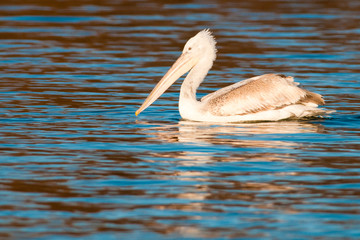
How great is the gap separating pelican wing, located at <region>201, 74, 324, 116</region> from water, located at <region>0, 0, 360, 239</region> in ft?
0.76

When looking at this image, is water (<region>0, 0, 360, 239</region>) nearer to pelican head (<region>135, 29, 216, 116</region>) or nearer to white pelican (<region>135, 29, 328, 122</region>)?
white pelican (<region>135, 29, 328, 122</region>)

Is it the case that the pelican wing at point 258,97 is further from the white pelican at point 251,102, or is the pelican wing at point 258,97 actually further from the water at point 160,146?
the water at point 160,146

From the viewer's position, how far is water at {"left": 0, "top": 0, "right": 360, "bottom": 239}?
6082mm

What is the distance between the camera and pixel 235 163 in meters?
7.94

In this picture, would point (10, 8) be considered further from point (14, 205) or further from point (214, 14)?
point (14, 205)

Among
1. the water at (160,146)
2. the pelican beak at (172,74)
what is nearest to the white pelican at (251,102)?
the pelican beak at (172,74)

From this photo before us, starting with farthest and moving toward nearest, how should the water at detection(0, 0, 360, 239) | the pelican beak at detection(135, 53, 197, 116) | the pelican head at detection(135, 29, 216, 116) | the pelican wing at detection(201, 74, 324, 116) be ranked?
1. the pelican head at detection(135, 29, 216, 116)
2. the pelican beak at detection(135, 53, 197, 116)
3. the pelican wing at detection(201, 74, 324, 116)
4. the water at detection(0, 0, 360, 239)

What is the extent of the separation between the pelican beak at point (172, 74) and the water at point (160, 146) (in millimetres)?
332

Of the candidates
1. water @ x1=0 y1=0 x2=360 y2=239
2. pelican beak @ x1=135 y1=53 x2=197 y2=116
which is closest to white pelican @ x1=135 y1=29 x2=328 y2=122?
pelican beak @ x1=135 y1=53 x2=197 y2=116

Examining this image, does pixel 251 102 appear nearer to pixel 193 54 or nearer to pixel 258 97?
pixel 258 97

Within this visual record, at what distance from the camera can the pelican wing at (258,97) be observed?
10281mm

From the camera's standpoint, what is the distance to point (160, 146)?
886 cm

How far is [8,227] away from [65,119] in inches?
185

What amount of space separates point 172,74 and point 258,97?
1227 mm
